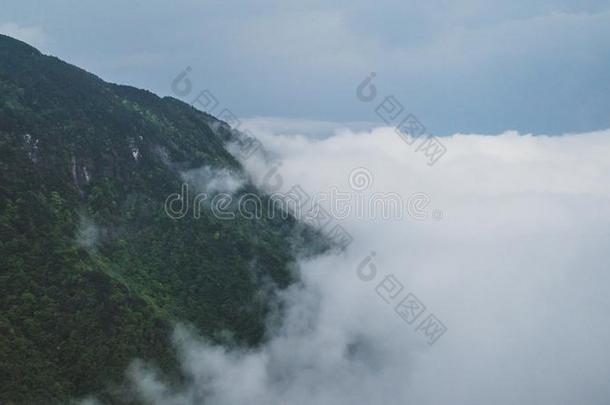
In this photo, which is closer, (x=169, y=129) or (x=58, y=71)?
(x=58, y=71)

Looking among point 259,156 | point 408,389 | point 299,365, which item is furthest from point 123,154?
point 408,389

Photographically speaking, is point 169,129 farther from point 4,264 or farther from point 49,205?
point 4,264

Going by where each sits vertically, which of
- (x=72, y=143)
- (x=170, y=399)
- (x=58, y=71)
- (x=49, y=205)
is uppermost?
(x=58, y=71)

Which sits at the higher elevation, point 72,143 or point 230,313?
point 72,143

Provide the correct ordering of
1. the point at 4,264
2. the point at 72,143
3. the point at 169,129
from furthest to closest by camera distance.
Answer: the point at 169,129, the point at 72,143, the point at 4,264

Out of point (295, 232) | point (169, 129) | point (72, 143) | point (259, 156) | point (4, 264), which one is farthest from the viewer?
point (259, 156)

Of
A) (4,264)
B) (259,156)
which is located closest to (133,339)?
(4,264)

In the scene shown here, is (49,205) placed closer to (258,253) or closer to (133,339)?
(133,339)
